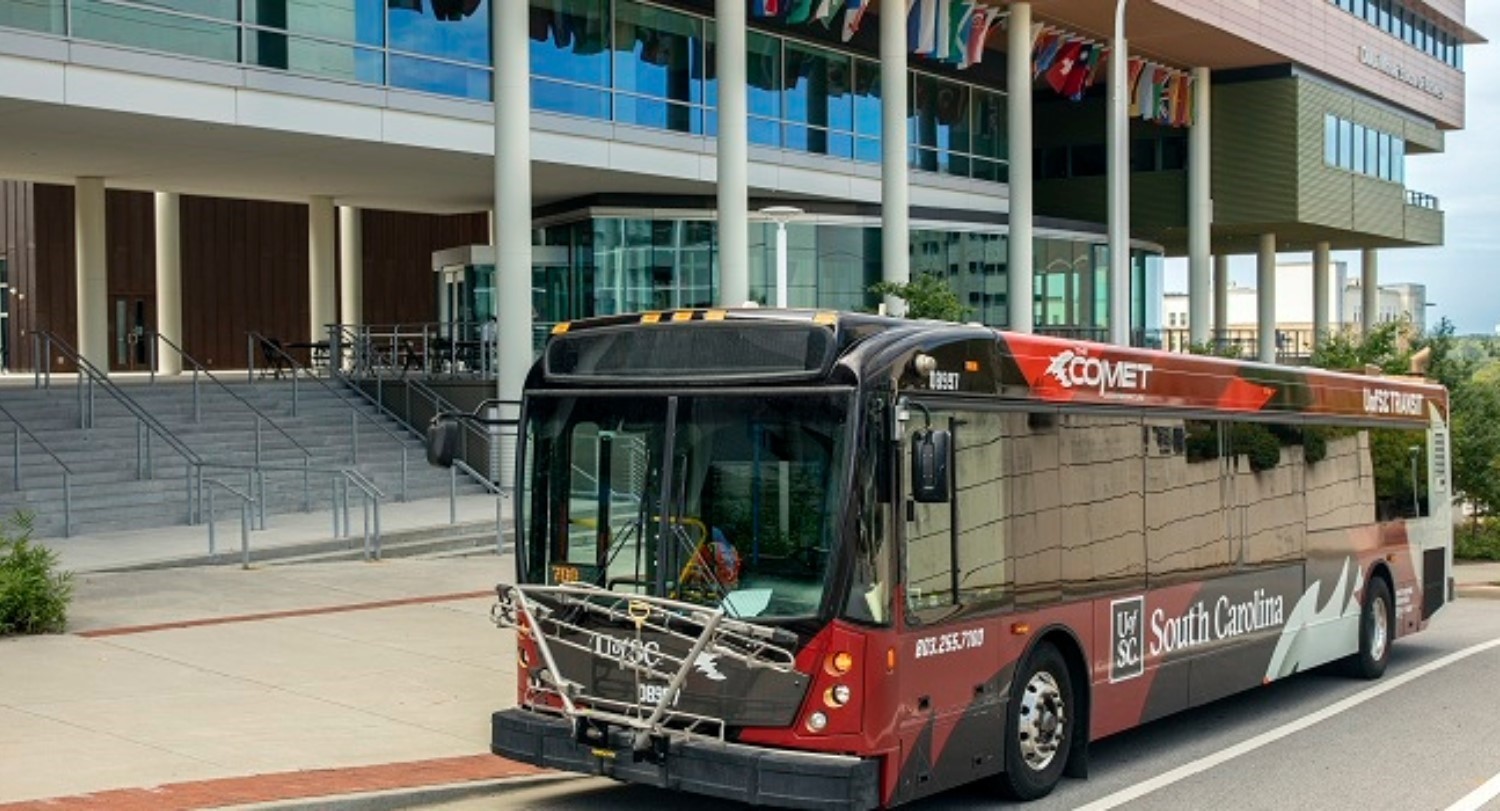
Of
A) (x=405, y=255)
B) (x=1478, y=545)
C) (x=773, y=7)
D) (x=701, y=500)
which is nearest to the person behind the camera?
(x=701, y=500)

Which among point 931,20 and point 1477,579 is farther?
point 931,20

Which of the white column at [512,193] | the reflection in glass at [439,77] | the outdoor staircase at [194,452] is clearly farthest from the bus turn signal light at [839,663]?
the reflection in glass at [439,77]

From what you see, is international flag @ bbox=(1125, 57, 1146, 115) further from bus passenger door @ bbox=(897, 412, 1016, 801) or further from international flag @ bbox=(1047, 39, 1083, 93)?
bus passenger door @ bbox=(897, 412, 1016, 801)

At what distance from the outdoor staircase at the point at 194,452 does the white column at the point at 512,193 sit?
7.29ft

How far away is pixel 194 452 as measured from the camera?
84.6 feet

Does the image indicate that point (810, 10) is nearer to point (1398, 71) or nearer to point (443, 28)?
point (443, 28)

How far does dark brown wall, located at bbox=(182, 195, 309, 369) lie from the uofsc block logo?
41.4 metres

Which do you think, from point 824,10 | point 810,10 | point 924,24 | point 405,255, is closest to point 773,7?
point 810,10

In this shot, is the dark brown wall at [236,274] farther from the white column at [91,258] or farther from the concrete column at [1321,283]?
the concrete column at [1321,283]

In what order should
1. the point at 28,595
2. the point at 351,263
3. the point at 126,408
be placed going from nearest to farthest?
the point at 28,595
the point at 126,408
the point at 351,263

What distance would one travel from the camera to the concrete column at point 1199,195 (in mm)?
49031

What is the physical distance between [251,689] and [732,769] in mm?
5140

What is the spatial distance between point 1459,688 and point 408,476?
17.7 m

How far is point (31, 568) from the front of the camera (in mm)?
13891
